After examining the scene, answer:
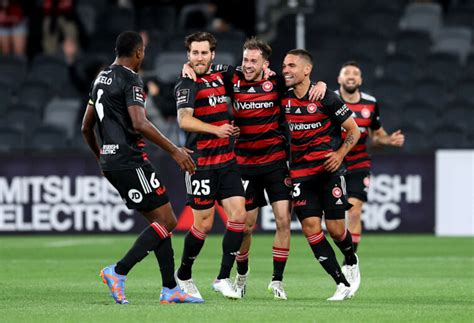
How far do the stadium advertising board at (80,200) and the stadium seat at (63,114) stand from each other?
2.63 meters

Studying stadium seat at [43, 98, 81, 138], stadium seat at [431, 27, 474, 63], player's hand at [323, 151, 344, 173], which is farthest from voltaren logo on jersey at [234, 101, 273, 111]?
stadium seat at [431, 27, 474, 63]

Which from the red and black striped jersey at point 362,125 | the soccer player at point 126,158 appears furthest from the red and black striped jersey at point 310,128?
the red and black striped jersey at point 362,125

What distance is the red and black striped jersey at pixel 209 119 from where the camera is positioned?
1138 centimetres

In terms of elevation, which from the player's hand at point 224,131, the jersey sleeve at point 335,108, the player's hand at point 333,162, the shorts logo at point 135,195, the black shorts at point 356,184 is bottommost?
the black shorts at point 356,184

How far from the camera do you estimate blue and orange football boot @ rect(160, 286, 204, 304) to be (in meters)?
10.8

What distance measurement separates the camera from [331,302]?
1106 centimetres

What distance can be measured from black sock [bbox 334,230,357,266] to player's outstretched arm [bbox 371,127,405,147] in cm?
205

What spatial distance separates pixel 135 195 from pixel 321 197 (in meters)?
1.90

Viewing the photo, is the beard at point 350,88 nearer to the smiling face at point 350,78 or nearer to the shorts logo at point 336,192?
the smiling face at point 350,78

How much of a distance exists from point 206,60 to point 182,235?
957 cm

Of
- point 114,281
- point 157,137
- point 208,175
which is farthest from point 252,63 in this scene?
point 114,281

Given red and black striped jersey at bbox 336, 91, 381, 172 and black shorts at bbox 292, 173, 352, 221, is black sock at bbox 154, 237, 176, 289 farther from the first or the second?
red and black striped jersey at bbox 336, 91, 381, 172

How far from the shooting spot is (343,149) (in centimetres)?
1163

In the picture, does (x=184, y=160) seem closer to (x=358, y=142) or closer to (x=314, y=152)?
(x=314, y=152)
